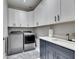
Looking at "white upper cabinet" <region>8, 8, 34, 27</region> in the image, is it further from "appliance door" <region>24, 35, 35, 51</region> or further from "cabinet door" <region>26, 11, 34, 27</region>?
"appliance door" <region>24, 35, 35, 51</region>

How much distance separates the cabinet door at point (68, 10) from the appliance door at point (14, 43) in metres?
2.61

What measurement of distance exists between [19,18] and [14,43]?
56.5 inches

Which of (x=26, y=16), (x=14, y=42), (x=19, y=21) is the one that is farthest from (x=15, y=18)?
(x=14, y=42)

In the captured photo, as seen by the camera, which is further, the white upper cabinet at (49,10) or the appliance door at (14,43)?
the appliance door at (14,43)

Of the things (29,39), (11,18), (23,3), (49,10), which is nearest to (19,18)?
(11,18)

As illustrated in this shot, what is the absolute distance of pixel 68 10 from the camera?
4.19 ft

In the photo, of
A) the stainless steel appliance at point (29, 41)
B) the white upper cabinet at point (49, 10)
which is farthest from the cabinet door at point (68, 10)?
the stainless steel appliance at point (29, 41)

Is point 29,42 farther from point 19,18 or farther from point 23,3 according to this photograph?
point 23,3

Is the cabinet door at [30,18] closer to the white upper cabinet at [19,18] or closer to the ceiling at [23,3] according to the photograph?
the white upper cabinet at [19,18]

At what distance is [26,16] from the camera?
12.8 ft

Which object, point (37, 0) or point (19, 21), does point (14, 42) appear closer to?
point (19, 21)

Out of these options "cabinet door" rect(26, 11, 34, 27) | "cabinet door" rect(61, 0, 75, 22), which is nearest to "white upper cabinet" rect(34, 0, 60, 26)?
"cabinet door" rect(61, 0, 75, 22)

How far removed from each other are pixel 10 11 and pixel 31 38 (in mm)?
1861

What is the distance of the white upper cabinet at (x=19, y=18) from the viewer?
344 centimetres
